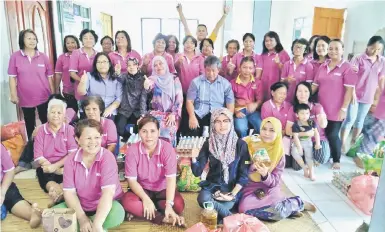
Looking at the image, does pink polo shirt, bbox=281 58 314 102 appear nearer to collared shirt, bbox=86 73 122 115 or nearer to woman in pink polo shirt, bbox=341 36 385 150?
woman in pink polo shirt, bbox=341 36 385 150

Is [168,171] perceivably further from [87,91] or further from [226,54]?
[226,54]

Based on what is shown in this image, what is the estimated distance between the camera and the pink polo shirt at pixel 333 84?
266 cm

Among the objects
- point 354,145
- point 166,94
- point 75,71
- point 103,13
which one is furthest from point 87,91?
point 354,145

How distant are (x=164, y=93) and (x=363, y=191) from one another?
1.77m

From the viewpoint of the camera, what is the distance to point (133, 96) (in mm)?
2797

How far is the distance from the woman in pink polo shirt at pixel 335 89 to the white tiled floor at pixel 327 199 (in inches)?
9.8

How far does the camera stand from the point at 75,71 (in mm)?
2920

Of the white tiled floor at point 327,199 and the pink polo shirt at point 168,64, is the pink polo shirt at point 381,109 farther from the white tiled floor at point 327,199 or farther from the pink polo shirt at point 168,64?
the pink polo shirt at point 168,64

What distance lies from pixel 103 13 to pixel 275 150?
9.11ft

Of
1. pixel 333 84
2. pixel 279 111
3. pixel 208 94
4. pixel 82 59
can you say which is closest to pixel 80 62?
pixel 82 59

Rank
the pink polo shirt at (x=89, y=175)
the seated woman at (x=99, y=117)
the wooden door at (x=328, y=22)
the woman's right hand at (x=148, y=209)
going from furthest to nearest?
the wooden door at (x=328, y=22) < the seated woman at (x=99, y=117) < the woman's right hand at (x=148, y=209) < the pink polo shirt at (x=89, y=175)

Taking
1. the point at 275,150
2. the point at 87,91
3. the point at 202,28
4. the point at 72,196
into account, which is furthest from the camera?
the point at 202,28

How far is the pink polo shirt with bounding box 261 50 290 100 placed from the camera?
3.13 meters

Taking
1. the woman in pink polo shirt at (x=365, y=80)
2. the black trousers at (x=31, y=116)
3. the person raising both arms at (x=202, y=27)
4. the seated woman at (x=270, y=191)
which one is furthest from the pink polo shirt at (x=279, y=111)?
the black trousers at (x=31, y=116)
